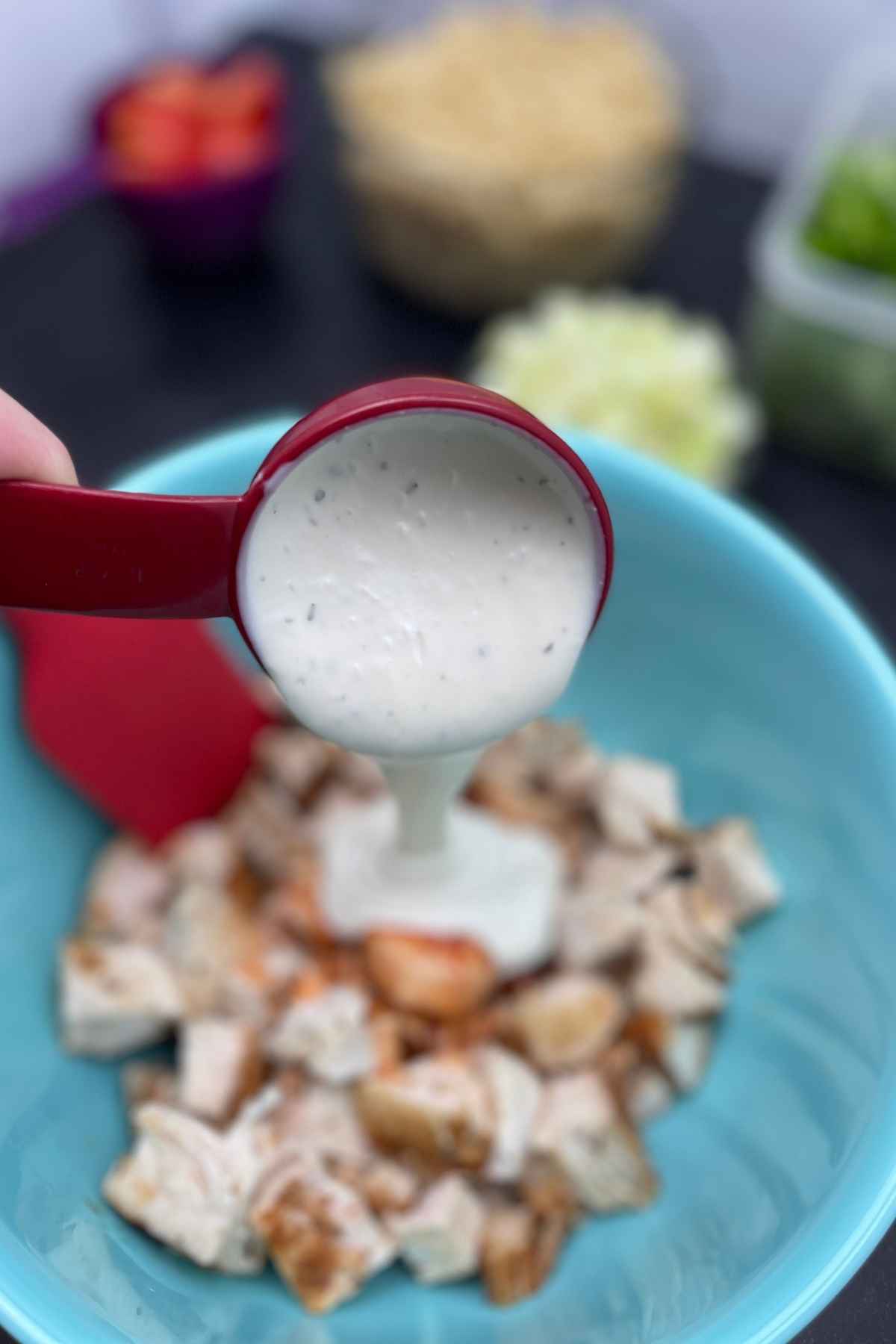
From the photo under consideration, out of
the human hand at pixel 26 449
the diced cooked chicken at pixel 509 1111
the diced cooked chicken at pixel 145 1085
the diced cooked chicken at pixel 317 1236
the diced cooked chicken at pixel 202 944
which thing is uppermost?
the human hand at pixel 26 449

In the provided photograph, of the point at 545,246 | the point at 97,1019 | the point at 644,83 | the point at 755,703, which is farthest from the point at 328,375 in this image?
the point at 97,1019

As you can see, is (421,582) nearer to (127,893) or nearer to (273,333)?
(127,893)

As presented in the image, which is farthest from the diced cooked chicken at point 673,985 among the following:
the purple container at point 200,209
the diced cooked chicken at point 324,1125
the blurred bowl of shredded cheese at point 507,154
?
the purple container at point 200,209

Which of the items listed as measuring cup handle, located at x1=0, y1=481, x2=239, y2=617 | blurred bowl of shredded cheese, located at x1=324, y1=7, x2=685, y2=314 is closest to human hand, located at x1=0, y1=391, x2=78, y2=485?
measuring cup handle, located at x1=0, y1=481, x2=239, y2=617

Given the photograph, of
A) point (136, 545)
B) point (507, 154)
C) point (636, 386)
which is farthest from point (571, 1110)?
point (507, 154)

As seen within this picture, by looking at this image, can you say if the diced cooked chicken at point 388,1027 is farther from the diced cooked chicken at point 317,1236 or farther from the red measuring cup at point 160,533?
the red measuring cup at point 160,533

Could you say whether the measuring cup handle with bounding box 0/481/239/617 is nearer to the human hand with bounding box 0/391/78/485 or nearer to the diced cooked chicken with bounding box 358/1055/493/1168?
the human hand with bounding box 0/391/78/485
